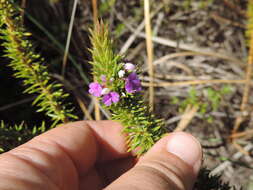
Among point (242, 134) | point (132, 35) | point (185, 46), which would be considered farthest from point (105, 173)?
point (185, 46)

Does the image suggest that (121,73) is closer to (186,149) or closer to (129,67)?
(129,67)

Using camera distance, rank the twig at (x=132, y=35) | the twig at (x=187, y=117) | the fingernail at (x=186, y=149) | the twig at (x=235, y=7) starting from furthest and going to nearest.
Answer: the twig at (x=235, y=7) → the twig at (x=132, y=35) → the twig at (x=187, y=117) → the fingernail at (x=186, y=149)

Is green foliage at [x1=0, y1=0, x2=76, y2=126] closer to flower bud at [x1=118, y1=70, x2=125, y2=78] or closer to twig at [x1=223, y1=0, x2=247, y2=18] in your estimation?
flower bud at [x1=118, y1=70, x2=125, y2=78]

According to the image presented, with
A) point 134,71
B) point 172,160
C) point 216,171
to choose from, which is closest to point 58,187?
point 172,160

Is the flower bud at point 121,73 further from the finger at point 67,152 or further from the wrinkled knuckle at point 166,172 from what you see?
the finger at point 67,152

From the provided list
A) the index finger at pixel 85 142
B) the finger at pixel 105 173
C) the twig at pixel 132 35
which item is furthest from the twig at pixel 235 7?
the finger at pixel 105 173

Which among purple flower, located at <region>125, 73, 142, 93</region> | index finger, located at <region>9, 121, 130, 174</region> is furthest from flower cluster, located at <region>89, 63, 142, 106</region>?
index finger, located at <region>9, 121, 130, 174</region>
